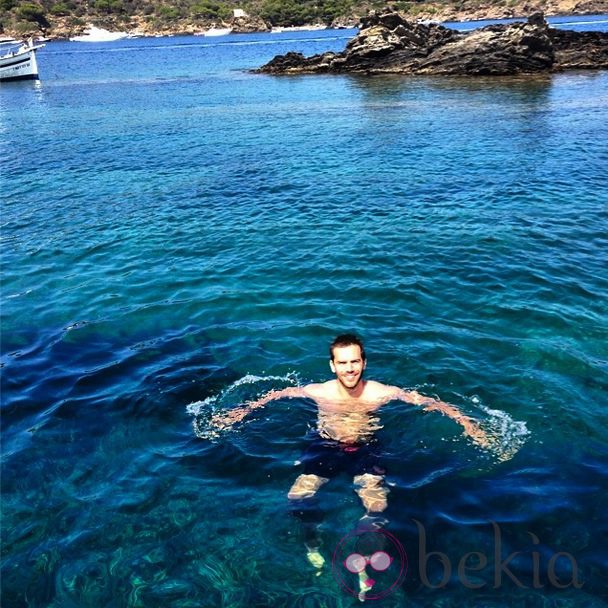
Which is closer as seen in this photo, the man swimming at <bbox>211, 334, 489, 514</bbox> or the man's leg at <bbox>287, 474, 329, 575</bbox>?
the man's leg at <bbox>287, 474, 329, 575</bbox>

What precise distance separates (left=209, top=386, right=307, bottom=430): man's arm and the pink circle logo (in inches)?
97.1

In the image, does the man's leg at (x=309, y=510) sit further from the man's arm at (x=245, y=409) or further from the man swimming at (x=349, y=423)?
the man's arm at (x=245, y=409)

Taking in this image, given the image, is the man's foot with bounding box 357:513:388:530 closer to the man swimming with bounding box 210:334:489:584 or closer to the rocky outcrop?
the man swimming with bounding box 210:334:489:584

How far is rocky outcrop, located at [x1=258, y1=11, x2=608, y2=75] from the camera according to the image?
57156 mm

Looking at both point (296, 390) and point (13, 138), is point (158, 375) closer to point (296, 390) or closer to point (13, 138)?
point (296, 390)

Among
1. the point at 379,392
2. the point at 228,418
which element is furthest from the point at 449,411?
the point at 228,418

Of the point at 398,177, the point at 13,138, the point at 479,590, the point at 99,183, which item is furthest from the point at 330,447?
the point at 13,138

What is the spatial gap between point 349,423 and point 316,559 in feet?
7.21

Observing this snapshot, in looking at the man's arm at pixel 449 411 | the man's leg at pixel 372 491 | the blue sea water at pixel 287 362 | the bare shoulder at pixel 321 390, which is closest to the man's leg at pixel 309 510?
the blue sea water at pixel 287 362

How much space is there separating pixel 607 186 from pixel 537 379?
14903 mm

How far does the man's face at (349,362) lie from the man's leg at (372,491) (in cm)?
139

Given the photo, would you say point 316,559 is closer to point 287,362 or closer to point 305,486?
point 305,486

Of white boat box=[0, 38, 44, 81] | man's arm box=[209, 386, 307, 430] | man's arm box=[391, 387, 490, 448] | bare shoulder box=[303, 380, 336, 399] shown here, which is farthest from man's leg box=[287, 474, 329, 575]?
white boat box=[0, 38, 44, 81]

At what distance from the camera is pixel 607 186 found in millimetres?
21938
